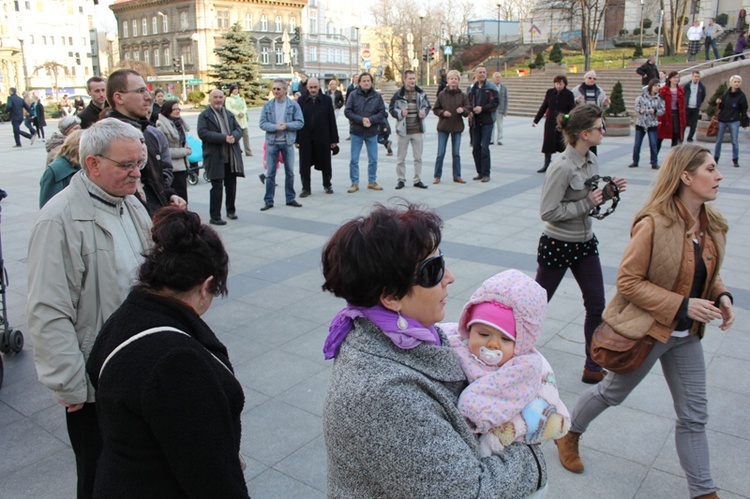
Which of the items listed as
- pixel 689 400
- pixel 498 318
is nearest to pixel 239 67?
pixel 689 400

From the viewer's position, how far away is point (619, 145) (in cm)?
1778

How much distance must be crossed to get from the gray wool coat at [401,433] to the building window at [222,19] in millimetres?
82903

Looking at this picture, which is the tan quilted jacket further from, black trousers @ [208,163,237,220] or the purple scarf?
black trousers @ [208,163,237,220]

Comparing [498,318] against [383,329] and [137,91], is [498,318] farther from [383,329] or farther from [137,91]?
[137,91]

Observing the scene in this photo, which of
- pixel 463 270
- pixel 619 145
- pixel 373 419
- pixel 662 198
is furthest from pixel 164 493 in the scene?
pixel 619 145

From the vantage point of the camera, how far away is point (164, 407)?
160 cm

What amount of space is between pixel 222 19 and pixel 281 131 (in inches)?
2932

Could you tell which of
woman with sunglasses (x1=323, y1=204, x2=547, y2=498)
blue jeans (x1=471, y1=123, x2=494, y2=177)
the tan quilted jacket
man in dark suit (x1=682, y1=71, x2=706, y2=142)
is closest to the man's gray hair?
woman with sunglasses (x1=323, y1=204, x2=547, y2=498)

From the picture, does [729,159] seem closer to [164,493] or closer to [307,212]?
[307,212]

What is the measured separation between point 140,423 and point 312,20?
107m

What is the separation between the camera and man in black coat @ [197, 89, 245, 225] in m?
9.23

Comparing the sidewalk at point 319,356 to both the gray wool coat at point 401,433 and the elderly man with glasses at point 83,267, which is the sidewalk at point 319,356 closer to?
the elderly man with glasses at point 83,267

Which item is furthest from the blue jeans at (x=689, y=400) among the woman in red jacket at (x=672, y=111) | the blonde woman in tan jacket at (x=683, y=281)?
the woman in red jacket at (x=672, y=111)

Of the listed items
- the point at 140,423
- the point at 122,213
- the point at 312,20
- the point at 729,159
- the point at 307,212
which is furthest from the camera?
the point at 312,20
